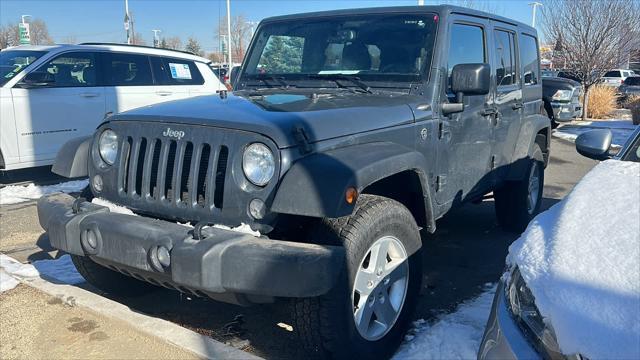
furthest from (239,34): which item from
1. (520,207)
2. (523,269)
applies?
(523,269)

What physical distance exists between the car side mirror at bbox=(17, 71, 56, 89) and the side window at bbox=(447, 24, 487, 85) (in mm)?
5738

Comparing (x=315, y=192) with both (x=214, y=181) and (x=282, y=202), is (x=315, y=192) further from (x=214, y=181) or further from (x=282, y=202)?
(x=214, y=181)

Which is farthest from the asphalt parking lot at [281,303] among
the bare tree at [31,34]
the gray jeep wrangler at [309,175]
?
the bare tree at [31,34]

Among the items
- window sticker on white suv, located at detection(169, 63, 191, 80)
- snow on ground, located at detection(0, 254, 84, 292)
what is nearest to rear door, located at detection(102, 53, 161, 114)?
window sticker on white suv, located at detection(169, 63, 191, 80)

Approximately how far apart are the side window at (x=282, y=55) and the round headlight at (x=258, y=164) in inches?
64.2

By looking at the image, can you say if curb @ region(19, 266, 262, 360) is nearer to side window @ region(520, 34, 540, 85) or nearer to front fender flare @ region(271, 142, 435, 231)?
front fender flare @ region(271, 142, 435, 231)

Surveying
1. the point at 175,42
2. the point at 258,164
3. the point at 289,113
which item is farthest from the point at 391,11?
the point at 175,42

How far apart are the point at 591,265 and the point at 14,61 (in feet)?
26.6

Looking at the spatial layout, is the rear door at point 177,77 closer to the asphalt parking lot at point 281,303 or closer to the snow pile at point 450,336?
the asphalt parking lot at point 281,303

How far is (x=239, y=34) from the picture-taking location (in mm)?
43375

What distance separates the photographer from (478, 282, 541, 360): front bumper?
2090 mm

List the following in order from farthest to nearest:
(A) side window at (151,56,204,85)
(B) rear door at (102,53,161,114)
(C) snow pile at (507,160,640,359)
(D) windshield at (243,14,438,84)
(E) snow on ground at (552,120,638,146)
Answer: (E) snow on ground at (552,120,638,146) < (A) side window at (151,56,204,85) < (B) rear door at (102,53,161,114) < (D) windshield at (243,14,438,84) < (C) snow pile at (507,160,640,359)

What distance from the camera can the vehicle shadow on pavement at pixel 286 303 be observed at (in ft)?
11.4

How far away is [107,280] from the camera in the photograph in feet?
12.4
